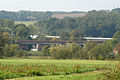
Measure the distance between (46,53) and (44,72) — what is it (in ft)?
233

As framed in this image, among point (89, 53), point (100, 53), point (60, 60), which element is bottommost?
point (89, 53)

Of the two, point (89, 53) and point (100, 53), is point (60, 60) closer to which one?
point (100, 53)

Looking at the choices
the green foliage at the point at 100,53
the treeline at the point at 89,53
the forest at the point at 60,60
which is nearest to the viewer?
the forest at the point at 60,60

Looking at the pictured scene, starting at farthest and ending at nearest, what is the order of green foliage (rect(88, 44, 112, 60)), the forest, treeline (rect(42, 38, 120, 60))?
treeline (rect(42, 38, 120, 60)) < green foliage (rect(88, 44, 112, 60)) < the forest

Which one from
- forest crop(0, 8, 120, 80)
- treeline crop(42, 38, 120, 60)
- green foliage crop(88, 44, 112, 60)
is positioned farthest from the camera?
treeline crop(42, 38, 120, 60)

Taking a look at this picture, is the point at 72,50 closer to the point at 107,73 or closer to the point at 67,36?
the point at 107,73

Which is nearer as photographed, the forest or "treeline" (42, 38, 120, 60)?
the forest

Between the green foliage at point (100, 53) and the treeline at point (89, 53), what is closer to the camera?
the green foliage at point (100, 53)

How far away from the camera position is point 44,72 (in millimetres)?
26797

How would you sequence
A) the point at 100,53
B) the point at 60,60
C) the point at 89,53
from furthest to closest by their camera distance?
the point at 89,53
the point at 100,53
the point at 60,60

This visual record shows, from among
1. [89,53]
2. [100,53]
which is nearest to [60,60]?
[100,53]

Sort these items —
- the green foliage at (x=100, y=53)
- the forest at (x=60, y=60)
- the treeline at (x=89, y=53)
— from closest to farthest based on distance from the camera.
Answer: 1. the forest at (x=60, y=60)
2. the green foliage at (x=100, y=53)
3. the treeline at (x=89, y=53)

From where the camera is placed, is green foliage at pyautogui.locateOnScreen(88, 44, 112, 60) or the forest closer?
the forest

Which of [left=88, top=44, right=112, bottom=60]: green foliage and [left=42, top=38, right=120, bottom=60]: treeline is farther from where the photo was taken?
[left=42, top=38, right=120, bottom=60]: treeline
